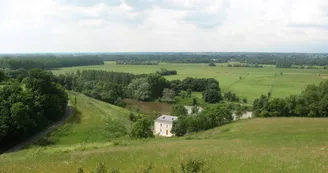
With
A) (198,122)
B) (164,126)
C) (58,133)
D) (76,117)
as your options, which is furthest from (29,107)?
(198,122)

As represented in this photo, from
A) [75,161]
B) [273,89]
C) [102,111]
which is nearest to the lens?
[75,161]

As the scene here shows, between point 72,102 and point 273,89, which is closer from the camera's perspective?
point 72,102

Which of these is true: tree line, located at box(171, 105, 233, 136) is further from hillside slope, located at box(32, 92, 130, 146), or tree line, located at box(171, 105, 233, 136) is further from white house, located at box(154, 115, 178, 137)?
hillside slope, located at box(32, 92, 130, 146)

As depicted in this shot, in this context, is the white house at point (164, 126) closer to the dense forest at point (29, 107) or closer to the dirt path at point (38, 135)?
the dirt path at point (38, 135)

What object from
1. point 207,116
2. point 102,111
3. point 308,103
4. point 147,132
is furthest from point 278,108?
point 102,111

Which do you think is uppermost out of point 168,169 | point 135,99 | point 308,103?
point 168,169

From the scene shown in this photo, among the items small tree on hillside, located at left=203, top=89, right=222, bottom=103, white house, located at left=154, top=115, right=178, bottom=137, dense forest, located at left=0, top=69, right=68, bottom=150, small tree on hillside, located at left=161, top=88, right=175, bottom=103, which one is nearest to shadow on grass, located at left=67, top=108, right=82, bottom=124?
dense forest, located at left=0, top=69, right=68, bottom=150

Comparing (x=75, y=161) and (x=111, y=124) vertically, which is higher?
(x=75, y=161)

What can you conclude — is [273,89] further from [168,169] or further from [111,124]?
[168,169]
